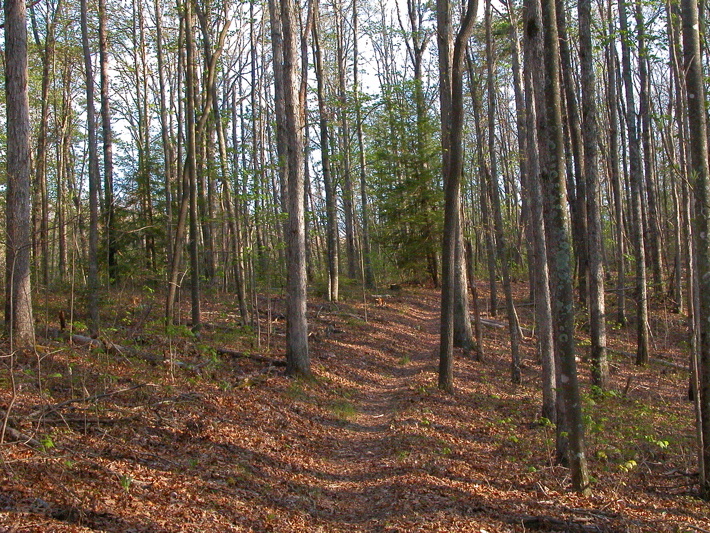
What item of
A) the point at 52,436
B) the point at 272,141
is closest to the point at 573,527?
the point at 52,436

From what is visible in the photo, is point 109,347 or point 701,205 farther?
point 109,347

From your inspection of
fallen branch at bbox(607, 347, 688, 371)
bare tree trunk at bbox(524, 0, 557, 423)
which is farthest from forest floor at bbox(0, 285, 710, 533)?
fallen branch at bbox(607, 347, 688, 371)

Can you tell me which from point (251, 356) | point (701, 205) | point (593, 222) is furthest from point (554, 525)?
point (593, 222)

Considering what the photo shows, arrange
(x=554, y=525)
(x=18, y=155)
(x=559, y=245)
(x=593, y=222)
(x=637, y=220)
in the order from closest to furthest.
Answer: (x=554, y=525)
(x=559, y=245)
(x=18, y=155)
(x=593, y=222)
(x=637, y=220)

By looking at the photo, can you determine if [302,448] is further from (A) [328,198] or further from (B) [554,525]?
(A) [328,198]

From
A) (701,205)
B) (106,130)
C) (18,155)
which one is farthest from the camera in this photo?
(106,130)

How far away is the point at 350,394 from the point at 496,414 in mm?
2996

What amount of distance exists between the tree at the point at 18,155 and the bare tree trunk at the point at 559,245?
310 inches

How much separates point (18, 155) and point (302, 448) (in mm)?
6603

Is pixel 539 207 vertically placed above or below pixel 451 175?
below

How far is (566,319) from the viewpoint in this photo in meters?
6.14

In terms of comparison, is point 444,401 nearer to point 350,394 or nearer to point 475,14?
point 350,394

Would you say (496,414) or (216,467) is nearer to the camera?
(216,467)

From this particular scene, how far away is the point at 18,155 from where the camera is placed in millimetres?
9109
